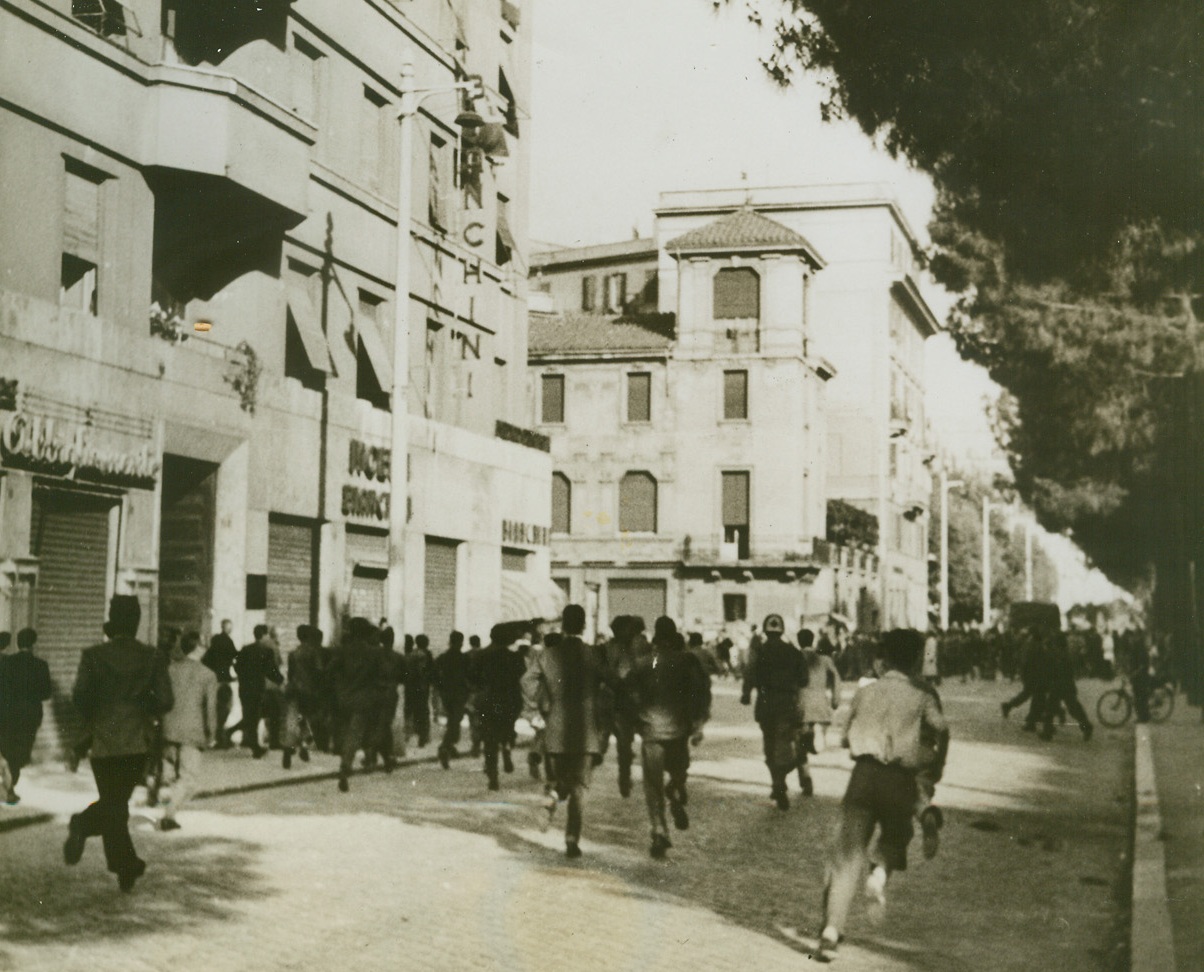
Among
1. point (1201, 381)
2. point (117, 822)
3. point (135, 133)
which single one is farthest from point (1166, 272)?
point (117, 822)

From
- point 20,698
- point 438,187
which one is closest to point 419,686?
point 20,698

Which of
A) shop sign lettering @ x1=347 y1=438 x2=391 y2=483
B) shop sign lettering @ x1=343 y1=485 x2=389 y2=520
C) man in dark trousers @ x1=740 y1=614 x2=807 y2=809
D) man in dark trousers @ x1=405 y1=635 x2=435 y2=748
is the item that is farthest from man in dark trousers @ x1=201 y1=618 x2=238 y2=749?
man in dark trousers @ x1=740 y1=614 x2=807 y2=809

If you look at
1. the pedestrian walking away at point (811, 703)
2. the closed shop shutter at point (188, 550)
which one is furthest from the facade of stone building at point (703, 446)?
the pedestrian walking away at point (811, 703)

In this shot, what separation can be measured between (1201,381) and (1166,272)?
1843mm

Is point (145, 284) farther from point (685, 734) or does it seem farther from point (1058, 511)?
point (1058, 511)

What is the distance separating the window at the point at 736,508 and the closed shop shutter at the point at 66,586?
41.4 metres

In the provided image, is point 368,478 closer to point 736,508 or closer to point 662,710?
point 662,710

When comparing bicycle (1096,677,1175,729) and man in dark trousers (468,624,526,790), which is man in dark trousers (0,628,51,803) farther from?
bicycle (1096,677,1175,729)

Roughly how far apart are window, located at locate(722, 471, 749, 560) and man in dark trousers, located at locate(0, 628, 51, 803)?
153ft

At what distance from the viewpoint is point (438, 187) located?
33.3m

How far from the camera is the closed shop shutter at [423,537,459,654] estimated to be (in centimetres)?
3278

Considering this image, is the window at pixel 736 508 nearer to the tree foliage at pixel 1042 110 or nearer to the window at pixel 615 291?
the window at pixel 615 291

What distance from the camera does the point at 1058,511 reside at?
52938 mm

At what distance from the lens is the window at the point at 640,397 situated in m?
62.7
